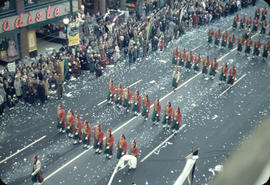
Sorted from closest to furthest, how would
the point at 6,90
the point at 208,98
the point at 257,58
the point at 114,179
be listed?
the point at 114,179 → the point at 6,90 → the point at 208,98 → the point at 257,58

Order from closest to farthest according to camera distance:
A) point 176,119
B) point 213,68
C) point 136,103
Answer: point 176,119, point 136,103, point 213,68

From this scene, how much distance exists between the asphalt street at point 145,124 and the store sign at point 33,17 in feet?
19.3

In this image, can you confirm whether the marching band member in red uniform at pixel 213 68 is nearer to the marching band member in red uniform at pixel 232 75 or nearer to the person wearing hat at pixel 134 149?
the marching band member in red uniform at pixel 232 75

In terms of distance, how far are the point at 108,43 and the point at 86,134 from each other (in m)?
10.8

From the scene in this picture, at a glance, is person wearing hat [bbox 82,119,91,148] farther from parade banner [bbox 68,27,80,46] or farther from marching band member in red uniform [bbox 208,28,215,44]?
marching band member in red uniform [bbox 208,28,215,44]

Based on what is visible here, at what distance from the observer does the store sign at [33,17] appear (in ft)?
71.5

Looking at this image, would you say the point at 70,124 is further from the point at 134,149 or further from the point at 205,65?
the point at 205,65

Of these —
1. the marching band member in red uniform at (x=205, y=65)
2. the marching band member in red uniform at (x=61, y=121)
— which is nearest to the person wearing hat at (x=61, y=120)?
the marching band member in red uniform at (x=61, y=121)

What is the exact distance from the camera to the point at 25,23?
23.1 meters

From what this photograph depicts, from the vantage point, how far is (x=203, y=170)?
1302 centimetres

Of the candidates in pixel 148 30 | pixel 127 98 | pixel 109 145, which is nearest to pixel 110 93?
pixel 127 98

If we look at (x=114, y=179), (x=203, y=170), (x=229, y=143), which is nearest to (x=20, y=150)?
(x=114, y=179)

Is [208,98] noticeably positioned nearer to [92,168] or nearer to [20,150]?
[92,168]

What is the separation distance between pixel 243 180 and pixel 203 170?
1221 centimetres
